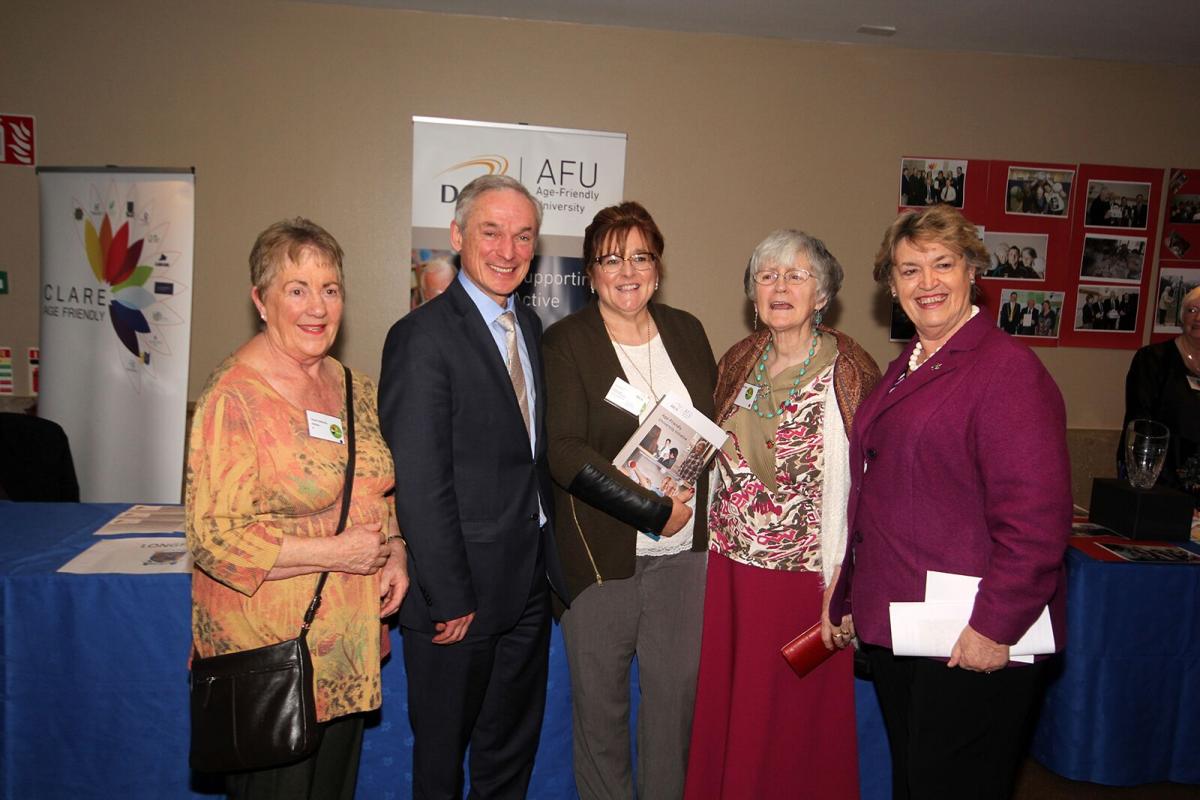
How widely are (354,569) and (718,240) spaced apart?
384 centimetres

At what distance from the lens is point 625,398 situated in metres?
2.06

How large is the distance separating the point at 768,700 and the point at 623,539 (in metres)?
0.65

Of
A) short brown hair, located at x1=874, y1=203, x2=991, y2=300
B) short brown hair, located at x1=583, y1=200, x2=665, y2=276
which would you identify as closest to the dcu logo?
short brown hair, located at x1=583, y1=200, x2=665, y2=276

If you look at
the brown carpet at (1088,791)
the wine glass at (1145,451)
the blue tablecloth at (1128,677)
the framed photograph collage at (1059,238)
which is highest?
the framed photograph collage at (1059,238)

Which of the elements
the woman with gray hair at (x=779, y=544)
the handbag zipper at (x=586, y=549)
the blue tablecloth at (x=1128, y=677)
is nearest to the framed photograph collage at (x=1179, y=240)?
the blue tablecloth at (x=1128, y=677)

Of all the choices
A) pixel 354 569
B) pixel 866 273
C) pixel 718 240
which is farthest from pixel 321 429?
pixel 866 273

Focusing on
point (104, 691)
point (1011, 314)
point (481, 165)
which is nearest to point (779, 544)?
point (104, 691)

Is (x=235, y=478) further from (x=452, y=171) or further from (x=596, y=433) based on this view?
(x=452, y=171)

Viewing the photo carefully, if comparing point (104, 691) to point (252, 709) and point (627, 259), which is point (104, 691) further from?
point (627, 259)

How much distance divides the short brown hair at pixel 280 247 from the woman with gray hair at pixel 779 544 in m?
1.18

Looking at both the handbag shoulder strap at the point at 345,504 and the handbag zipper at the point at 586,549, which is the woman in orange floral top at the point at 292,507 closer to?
the handbag shoulder strap at the point at 345,504

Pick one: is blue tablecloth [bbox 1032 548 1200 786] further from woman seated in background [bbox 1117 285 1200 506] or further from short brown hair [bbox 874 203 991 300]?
short brown hair [bbox 874 203 991 300]

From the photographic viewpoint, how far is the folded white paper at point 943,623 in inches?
63.8

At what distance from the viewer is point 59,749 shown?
7.07ft
